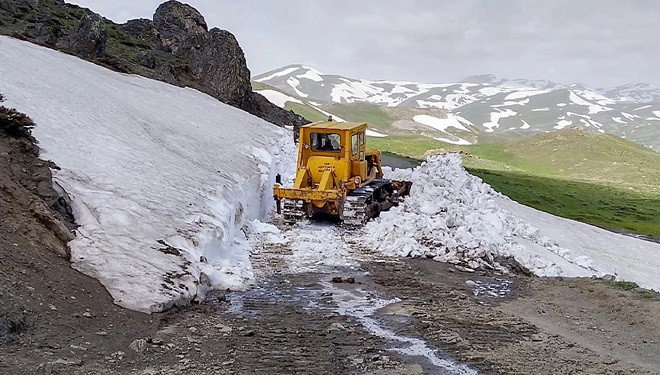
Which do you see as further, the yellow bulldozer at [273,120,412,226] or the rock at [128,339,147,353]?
the yellow bulldozer at [273,120,412,226]

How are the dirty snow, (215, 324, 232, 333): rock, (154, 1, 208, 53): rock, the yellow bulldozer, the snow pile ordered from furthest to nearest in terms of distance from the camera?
the dirty snow
(154, 1, 208, 53): rock
the yellow bulldozer
the snow pile
(215, 324, 232, 333): rock

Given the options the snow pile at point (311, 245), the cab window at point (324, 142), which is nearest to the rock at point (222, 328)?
the snow pile at point (311, 245)

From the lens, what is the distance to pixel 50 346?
7586 mm

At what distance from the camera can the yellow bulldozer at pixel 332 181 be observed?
18.8m

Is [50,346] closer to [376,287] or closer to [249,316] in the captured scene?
[249,316]

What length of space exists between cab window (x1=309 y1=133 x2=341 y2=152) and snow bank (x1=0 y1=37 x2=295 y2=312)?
2377mm

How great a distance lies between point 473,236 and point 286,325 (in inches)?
335

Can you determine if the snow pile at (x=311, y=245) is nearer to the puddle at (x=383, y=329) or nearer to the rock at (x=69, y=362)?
the puddle at (x=383, y=329)

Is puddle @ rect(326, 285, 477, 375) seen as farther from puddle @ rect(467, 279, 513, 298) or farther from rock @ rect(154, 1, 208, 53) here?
rock @ rect(154, 1, 208, 53)

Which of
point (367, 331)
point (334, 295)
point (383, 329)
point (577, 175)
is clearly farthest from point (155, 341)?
point (577, 175)

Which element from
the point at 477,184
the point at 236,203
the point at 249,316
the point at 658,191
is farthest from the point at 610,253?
the point at 658,191

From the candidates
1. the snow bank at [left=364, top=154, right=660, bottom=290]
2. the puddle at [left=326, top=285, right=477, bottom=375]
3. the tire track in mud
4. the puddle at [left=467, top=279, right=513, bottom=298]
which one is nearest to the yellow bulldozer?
the tire track in mud

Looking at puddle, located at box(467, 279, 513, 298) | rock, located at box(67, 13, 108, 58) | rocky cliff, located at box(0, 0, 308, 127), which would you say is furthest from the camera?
rocky cliff, located at box(0, 0, 308, 127)

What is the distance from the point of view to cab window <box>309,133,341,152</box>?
64.8ft
